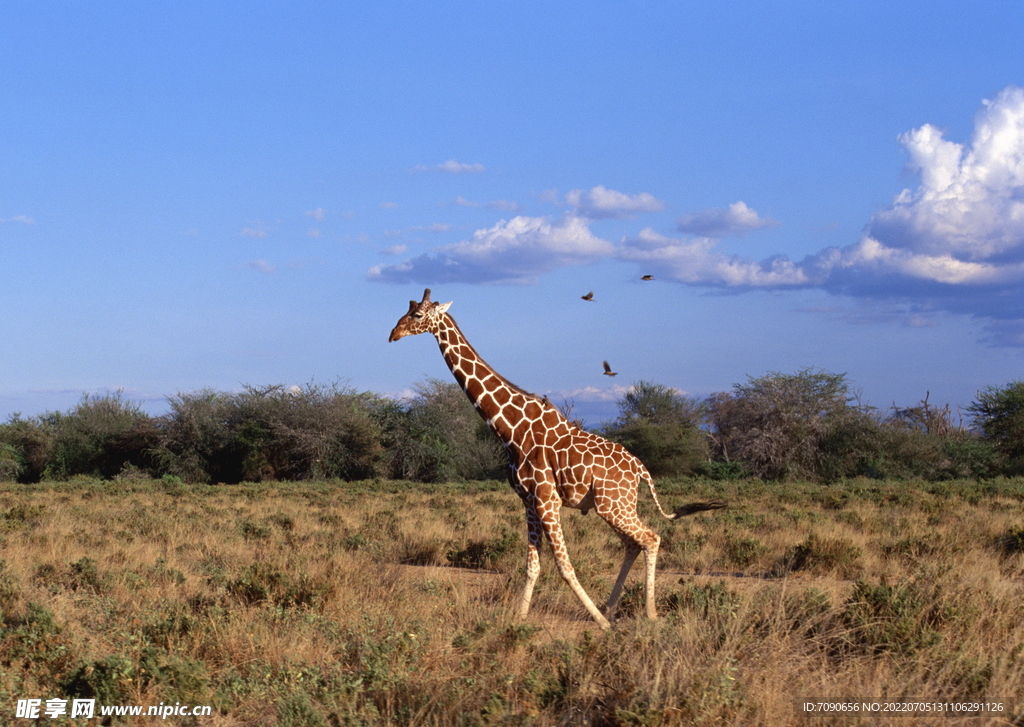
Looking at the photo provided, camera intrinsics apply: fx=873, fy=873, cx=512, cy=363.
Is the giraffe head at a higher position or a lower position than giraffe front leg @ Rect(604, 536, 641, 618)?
Answer: higher

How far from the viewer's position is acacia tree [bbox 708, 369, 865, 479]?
3631cm

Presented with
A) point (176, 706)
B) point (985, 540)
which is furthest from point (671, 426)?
point (176, 706)

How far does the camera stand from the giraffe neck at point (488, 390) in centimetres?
764

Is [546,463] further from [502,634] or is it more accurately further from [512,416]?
[502,634]

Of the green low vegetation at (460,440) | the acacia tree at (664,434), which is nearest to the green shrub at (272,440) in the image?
the green low vegetation at (460,440)

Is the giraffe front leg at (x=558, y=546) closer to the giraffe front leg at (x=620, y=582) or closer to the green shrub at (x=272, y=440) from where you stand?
the giraffe front leg at (x=620, y=582)

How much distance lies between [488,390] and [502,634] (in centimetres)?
224

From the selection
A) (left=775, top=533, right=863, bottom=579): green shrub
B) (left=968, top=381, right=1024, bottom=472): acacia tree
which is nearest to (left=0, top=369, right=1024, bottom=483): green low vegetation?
(left=968, top=381, right=1024, bottom=472): acacia tree

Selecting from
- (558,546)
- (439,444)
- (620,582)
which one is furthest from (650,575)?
(439,444)

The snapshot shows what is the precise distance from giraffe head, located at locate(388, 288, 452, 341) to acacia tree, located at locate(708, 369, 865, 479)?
3039 centimetres

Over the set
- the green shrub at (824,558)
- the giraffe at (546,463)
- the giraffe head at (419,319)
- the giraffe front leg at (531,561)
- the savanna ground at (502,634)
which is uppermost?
the giraffe head at (419,319)

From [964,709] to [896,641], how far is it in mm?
1132

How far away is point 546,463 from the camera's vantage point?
7.44 metres

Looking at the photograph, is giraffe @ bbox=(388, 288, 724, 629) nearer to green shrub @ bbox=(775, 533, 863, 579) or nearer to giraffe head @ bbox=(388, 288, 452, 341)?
giraffe head @ bbox=(388, 288, 452, 341)
